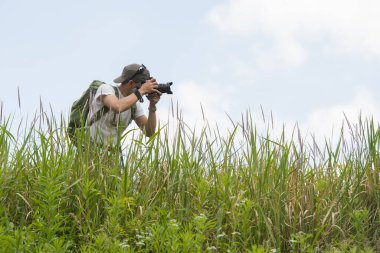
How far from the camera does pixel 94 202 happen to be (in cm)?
549

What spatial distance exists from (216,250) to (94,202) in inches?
44.4

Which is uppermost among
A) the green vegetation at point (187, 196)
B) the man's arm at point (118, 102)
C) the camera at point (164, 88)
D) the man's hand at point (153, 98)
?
the camera at point (164, 88)

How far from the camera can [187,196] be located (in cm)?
568

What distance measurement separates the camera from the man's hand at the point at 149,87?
6949mm

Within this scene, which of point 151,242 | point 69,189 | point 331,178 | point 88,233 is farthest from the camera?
point 331,178

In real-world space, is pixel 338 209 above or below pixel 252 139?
below

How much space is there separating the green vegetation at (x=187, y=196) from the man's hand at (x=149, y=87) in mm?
888

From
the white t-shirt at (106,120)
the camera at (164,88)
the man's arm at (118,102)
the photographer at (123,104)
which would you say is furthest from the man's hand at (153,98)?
the man's arm at (118,102)

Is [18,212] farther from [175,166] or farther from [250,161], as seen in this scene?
[250,161]

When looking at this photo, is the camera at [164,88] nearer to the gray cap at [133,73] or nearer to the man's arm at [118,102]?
the gray cap at [133,73]

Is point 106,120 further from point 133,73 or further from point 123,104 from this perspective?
point 133,73

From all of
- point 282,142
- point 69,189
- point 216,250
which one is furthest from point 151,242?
point 282,142

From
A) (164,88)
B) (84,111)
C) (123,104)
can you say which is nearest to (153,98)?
(164,88)

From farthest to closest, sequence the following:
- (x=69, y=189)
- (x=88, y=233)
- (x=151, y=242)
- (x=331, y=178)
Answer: (x=331, y=178) < (x=69, y=189) < (x=88, y=233) < (x=151, y=242)
